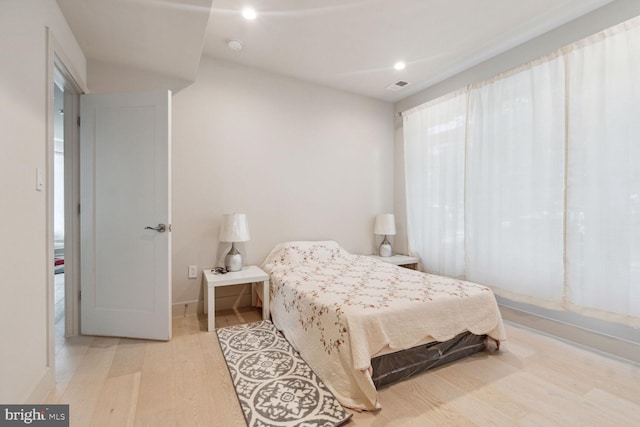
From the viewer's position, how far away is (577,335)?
2.31m

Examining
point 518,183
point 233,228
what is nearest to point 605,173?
point 518,183

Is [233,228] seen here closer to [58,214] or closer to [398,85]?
[398,85]

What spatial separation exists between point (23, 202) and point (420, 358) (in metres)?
2.37

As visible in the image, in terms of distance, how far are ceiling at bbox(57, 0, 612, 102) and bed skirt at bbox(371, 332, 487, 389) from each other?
2480 mm

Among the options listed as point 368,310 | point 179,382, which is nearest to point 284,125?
point 368,310

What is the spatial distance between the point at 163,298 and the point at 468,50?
3607 mm

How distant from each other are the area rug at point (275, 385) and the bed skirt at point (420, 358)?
1.10 ft

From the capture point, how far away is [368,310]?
171 cm

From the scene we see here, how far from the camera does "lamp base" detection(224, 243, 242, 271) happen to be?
2844 millimetres

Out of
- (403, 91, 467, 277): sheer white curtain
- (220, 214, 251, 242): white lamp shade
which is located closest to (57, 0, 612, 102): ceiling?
(403, 91, 467, 277): sheer white curtain

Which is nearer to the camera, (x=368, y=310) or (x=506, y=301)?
(x=368, y=310)

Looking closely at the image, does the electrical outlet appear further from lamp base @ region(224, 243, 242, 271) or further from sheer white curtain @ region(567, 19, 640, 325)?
sheer white curtain @ region(567, 19, 640, 325)

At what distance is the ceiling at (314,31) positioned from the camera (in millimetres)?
1998

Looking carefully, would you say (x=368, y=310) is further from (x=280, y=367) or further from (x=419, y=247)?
(x=419, y=247)
